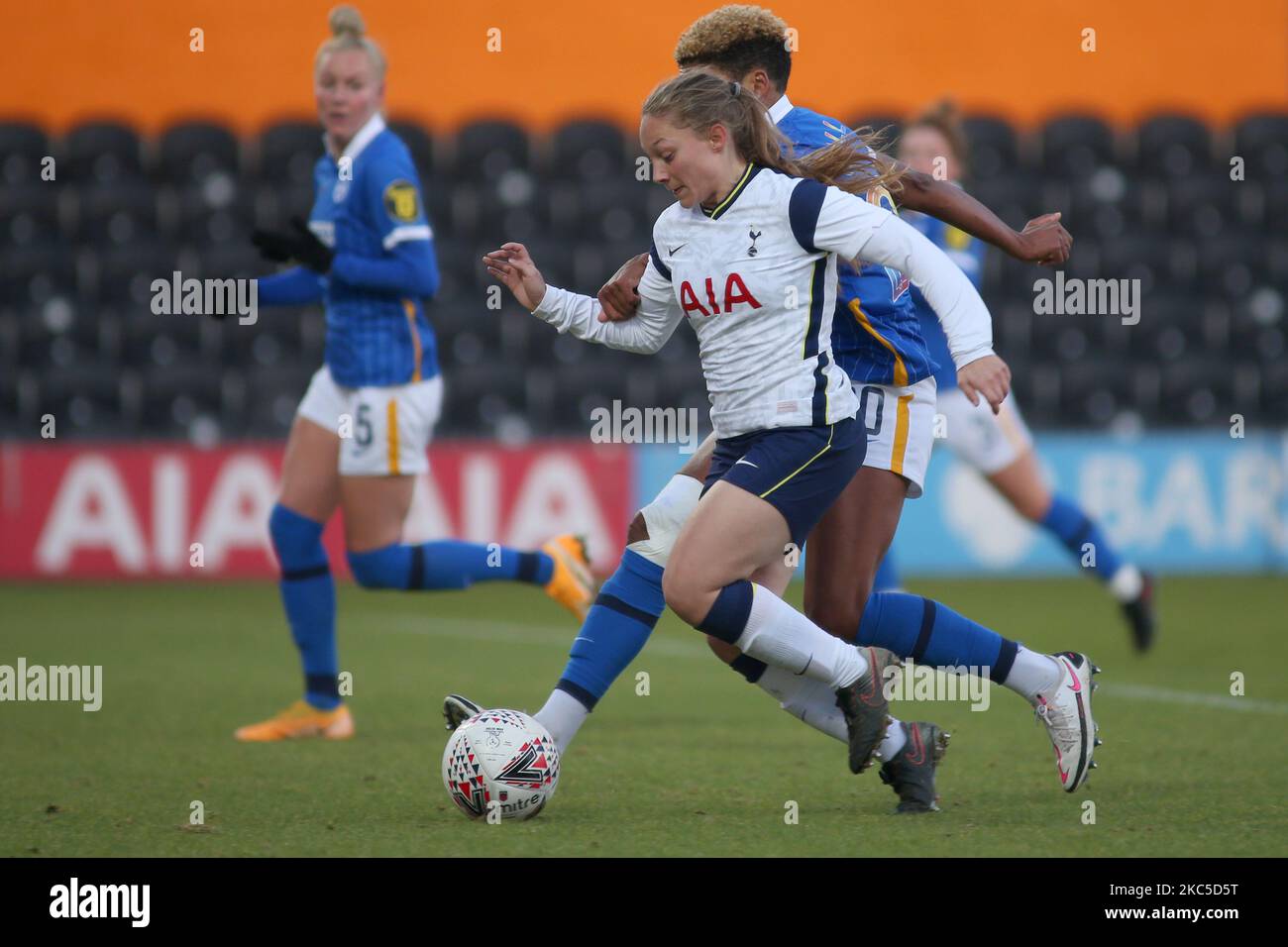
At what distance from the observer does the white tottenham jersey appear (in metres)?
4.02

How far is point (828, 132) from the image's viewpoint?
4.52 m

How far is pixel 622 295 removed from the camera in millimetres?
4418

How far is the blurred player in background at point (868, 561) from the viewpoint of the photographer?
436 centimetres

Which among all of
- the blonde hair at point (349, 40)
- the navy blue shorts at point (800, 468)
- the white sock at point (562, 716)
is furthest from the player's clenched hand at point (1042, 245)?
the blonde hair at point (349, 40)

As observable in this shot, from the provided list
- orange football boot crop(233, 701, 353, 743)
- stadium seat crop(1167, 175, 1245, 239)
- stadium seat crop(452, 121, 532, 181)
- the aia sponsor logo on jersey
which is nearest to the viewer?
the aia sponsor logo on jersey

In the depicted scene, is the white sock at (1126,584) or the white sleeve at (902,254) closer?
the white sleeve at (902,254)

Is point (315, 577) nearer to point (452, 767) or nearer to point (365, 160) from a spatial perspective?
point (365, 160)

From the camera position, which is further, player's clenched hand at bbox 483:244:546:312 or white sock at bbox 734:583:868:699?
player's clenched hand at bbox 483:244:546:312

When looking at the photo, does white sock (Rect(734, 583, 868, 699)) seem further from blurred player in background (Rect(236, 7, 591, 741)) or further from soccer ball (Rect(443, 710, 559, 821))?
blurred player in background (Rect(236, 7, 591, 741))

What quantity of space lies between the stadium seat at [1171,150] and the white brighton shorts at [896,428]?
9.88 meters

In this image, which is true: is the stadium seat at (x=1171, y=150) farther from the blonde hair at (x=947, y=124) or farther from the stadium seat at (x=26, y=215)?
the stadium seat at (x=26, y=215)

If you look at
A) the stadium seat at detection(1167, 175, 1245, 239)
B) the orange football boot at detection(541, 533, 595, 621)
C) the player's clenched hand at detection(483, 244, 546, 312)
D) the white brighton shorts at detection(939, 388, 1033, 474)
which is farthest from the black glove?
the stadium seat at detection(1167, 175, 1245, 239)

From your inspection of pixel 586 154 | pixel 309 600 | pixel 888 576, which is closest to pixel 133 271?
pixel 586 154

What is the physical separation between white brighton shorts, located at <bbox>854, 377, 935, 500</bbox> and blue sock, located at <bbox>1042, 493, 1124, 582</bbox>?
3.68 m
